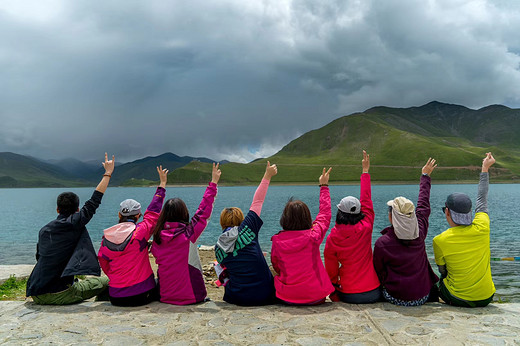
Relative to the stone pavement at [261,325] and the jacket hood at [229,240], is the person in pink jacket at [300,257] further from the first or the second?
the jacket hood at [229,240]

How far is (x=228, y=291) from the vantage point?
7.02 m

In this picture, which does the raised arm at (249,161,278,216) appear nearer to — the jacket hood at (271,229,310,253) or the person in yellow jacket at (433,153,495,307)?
the jacket hood at (271,229,310,253)

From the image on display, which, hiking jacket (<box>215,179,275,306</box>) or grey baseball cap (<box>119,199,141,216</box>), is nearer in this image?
hiking jacket (<box>215,179,275,306</box>)

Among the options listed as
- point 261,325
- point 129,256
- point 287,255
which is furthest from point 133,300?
point 287,255

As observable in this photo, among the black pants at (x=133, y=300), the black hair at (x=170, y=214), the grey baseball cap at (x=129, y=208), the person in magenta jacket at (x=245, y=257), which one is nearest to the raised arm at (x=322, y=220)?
the person in magenta jacket at (x=245, y=257)

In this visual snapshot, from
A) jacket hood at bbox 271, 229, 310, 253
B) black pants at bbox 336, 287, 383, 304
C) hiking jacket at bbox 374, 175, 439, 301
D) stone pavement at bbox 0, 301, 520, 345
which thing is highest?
jacket hood at bbox 271, 229, 310, 253

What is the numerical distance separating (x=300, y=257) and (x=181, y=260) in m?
2.26

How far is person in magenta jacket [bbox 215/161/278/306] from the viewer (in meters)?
6.34

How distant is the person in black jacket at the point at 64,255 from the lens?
6.73 meters

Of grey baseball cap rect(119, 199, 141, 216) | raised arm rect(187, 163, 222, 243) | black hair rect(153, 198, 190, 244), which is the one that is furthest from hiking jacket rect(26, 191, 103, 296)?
raised arm rect(187, 163, 222, 243)

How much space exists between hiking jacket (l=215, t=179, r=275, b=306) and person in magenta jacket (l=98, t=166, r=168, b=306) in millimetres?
1488

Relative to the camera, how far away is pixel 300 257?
20.8ft

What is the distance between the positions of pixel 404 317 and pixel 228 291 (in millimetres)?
3250

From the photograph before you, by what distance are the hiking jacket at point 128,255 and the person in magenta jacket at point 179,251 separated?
0.30 meters
